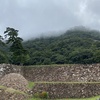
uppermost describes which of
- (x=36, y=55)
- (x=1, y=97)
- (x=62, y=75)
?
(x=36, y=55)

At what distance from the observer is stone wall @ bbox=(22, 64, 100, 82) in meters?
28.8

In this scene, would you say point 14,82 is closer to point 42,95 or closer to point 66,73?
point 42,95

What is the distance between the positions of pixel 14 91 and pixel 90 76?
29.2 feet

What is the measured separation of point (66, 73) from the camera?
2933cm

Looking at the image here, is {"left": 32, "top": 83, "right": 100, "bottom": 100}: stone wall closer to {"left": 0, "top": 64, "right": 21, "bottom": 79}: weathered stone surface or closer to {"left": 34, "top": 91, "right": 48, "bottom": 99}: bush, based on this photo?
{"left": 34, "top": 91, "right": 48, "bottom": 99}: bush

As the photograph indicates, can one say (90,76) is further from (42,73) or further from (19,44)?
(19,44)

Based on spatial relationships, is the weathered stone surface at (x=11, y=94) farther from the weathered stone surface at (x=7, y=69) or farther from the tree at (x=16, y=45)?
the tree at (x=16, y=45)

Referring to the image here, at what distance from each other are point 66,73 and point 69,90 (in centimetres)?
423

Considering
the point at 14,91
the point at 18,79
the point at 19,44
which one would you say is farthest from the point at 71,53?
the point at 14,91

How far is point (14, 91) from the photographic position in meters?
22.8

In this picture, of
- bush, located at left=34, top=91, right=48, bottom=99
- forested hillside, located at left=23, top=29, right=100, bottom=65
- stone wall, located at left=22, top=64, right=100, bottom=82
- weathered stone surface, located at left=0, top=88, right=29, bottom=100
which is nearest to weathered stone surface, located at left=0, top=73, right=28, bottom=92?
bush, located at left=34, top=91, right=48, bottom=99

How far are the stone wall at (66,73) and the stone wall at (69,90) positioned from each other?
10.5 feet

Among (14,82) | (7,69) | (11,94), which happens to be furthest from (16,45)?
(11,94)

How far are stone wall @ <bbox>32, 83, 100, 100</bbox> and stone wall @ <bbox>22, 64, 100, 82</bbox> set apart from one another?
126 inches
